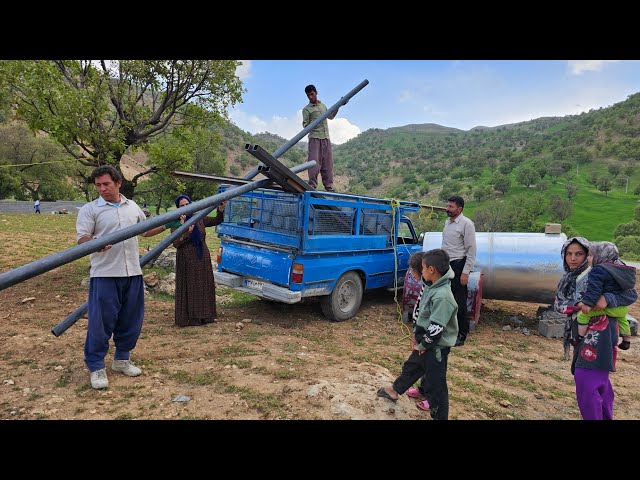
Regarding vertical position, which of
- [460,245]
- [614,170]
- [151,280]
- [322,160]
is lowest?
[151,280]

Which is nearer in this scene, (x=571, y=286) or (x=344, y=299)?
(x=571, y=286)

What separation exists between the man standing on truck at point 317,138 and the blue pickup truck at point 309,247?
4.13 feet

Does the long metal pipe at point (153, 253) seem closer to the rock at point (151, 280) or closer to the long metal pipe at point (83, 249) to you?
the long metal pipe at point (83, 249)

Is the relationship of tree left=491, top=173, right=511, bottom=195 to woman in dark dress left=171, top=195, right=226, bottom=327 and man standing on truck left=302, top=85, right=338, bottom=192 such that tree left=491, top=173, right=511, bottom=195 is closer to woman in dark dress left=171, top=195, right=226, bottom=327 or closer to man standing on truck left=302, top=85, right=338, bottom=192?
man standing on truck left=302, top=85, right=338, bottom=192

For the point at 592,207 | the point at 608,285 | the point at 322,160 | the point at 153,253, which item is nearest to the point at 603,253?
the point at 608,285

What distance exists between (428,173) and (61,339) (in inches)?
2337

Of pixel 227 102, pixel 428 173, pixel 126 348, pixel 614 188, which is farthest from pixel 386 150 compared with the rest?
pixel 126 348

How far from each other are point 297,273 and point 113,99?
5.42 metres

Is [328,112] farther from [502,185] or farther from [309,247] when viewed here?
[502,185]

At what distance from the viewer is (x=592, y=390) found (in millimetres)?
2855

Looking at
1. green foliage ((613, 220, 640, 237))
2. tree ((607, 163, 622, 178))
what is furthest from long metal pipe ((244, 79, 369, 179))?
tree ((607, 163, 622, 178))

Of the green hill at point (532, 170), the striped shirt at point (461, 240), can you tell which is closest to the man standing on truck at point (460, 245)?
the striped shirt at point (461, 240)

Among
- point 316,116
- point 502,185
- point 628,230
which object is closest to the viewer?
point 316,116

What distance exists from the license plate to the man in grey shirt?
2.24 m
